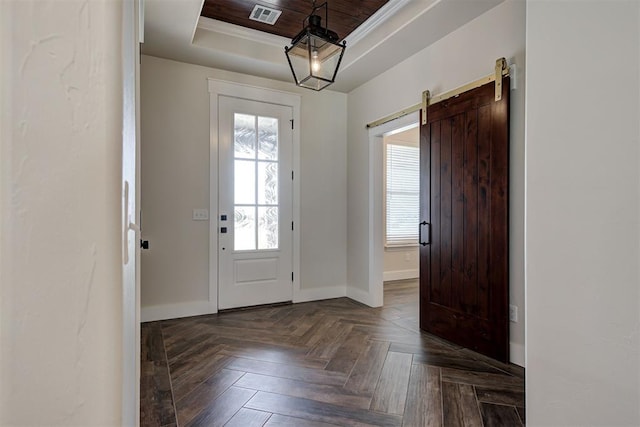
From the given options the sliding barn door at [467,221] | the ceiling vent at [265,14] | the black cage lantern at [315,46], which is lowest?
the sliding barn door at [467,221]

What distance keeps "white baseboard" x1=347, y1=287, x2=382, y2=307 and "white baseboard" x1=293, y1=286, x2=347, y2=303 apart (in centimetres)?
12

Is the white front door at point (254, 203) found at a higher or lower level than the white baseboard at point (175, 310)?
higher

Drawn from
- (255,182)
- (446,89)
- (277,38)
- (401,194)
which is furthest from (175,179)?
(401,194)

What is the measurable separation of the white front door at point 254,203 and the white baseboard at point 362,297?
81 cm

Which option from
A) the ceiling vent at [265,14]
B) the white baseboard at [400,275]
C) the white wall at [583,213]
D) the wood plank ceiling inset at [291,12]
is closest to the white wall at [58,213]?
the white wall at [583,213]

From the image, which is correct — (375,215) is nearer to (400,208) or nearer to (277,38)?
(400,208)

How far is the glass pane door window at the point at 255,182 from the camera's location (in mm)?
3959

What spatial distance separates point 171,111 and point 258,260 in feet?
6.19

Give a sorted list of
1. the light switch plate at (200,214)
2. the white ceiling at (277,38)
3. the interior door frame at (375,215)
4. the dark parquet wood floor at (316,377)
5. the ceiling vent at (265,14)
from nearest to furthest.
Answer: the dark parquet wood floor at (316,377) → the white ceiling at (277,38) → the ceiling vent at (265,14) → the light switch plate at (200,214) → the interior door frame at (375,215)

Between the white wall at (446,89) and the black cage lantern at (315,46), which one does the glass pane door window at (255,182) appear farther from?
the black cage lantern at (315,46)

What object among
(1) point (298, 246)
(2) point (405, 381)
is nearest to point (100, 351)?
(2) point (405, 381)

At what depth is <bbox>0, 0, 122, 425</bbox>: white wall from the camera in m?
0.23

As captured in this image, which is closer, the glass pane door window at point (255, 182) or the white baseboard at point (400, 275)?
the glass pane door window at point (255, 182)

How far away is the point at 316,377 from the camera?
92.7 inches
